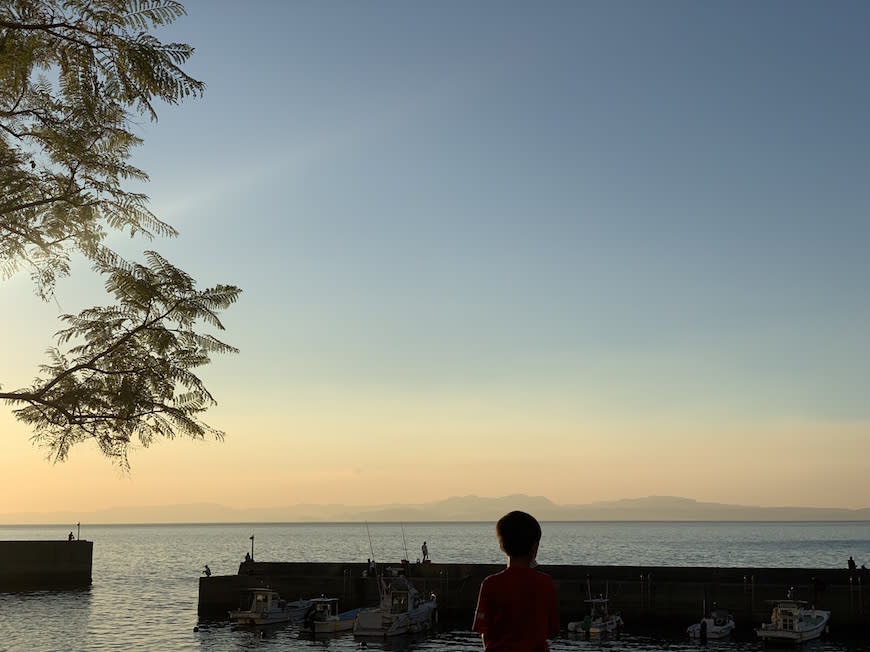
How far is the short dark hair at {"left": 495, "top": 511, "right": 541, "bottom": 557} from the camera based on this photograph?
6266 mm

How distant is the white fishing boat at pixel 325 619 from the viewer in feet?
207

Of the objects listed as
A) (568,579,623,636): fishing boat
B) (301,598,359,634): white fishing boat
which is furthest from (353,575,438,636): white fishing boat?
(568,579,623,636): fishing boat

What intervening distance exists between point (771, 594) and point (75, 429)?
5849 centimetres

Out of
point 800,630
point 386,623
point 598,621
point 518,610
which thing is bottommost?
point 386,623

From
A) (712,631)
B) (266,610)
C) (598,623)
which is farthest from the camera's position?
(266,610)

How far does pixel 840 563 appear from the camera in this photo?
146m

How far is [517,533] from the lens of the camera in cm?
627

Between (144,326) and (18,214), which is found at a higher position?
(18,214)

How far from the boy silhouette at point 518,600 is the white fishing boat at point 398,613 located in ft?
190

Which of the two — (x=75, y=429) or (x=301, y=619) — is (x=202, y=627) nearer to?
(x=301, y=619)

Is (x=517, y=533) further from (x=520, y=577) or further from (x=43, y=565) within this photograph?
(x=43, y=565)

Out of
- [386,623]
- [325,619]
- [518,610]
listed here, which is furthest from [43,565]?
[518,610]

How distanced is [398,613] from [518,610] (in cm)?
5883

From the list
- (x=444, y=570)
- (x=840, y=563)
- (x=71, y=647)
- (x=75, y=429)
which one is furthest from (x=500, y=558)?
(x=75, y=429)
